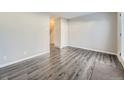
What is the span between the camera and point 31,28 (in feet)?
14.9

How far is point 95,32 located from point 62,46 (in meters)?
2.65

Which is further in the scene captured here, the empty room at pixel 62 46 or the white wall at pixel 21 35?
the white wall at pixel 21 35

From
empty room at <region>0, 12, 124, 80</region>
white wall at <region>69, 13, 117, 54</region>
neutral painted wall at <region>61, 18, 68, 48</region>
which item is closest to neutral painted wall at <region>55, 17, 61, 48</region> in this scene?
empty room at <region>0, 12, 124, 80</region>

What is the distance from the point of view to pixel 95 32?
621cm

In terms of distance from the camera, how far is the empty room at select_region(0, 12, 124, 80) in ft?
9.55

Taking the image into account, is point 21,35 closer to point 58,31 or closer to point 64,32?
point 58,31

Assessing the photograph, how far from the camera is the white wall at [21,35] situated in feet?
11.2

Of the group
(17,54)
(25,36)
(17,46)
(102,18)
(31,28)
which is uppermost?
(102,18)

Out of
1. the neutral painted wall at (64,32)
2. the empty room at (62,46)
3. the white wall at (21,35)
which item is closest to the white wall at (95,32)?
the empty room at (62,46)

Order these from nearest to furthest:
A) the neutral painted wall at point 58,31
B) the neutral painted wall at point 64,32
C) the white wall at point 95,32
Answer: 1. the white wall at point 95,32
2. the neutral painted wall at point 58,31
3. the neutral painted wall at point 64,32

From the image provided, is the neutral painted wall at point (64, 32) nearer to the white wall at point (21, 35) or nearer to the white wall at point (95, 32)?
the white wall at point (95, 32)
